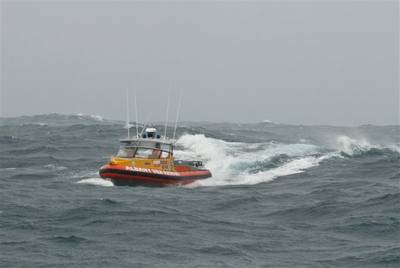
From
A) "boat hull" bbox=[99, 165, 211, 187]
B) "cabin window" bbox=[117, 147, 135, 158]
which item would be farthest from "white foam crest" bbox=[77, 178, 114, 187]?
"cabin window" bbox=[117, 147, 135, 158]

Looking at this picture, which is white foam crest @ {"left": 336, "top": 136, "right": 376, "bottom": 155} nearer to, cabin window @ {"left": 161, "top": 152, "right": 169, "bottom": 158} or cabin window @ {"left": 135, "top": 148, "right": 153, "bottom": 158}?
cabin window @ {"left": 161, "top": 152, "right": 169, "bottom": 158}

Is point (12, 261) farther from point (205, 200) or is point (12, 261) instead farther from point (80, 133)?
point (80, 133)

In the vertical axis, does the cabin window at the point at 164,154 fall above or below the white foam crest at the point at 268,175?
above

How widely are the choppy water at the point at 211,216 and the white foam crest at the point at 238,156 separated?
191 mm

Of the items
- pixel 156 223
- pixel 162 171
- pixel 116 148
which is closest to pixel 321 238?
pixel 156 223

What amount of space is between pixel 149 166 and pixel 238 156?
43.6 feet

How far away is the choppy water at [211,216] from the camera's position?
17.8m

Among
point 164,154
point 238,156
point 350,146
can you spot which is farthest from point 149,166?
point 350,146

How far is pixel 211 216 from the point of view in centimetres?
2370

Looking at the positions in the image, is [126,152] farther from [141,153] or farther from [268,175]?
[268,175]

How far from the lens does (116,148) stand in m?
48.2

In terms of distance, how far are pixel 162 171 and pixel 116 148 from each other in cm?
1563

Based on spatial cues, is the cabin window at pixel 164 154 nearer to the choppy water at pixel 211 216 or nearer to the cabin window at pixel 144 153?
the cabin window at pixel 144 153

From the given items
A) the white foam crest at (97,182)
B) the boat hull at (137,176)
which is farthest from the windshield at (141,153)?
the white foam crest at (97,182)
